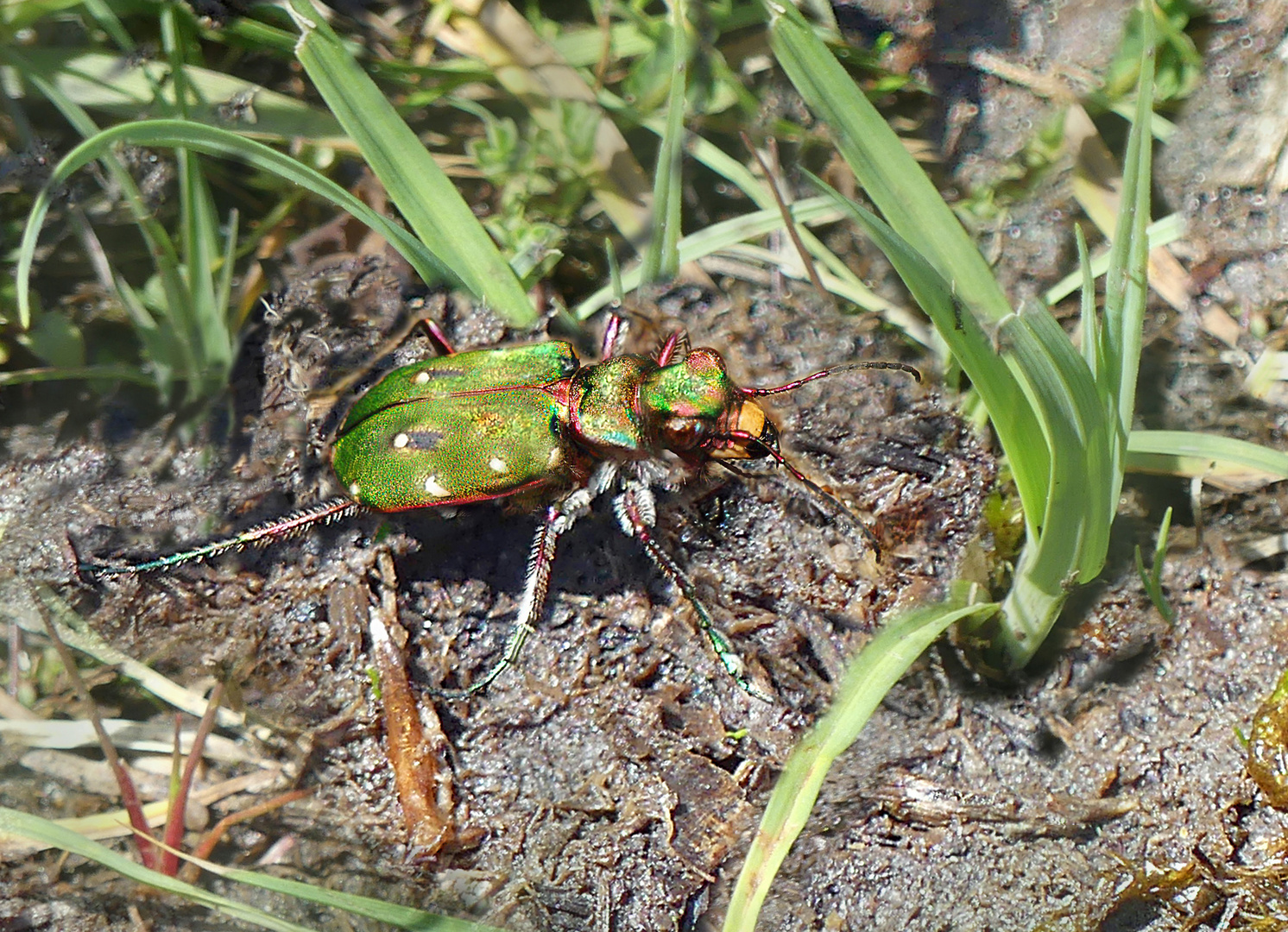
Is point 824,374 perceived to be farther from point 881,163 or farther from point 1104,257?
point 1104,257

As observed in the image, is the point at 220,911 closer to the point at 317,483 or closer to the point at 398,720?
the point at 398,720

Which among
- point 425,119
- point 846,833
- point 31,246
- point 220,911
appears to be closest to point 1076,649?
Answer: point 846,833

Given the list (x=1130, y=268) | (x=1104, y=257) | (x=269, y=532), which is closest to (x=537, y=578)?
(x=269, y=532)

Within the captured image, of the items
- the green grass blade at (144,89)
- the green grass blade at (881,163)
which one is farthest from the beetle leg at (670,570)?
the green grass blade at (144,89)

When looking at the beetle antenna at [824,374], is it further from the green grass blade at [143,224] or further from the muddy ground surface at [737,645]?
the green grass blade at [143,224]

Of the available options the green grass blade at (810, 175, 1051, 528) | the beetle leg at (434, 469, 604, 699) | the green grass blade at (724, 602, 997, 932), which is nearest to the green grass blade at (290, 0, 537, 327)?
the beetle leg at (434, 469, 604, 699)

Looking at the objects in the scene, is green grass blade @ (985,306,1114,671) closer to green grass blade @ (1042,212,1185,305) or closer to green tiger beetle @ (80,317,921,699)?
green tiger beetle @ (80,317,921,699)
